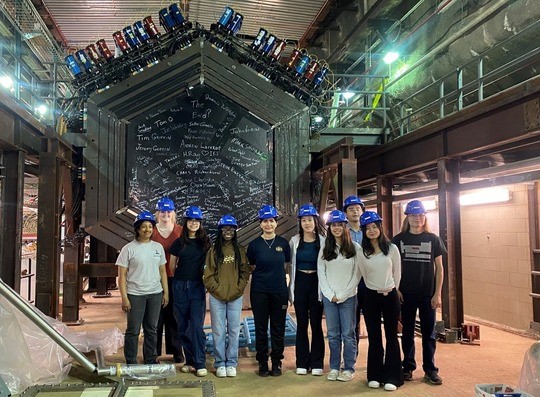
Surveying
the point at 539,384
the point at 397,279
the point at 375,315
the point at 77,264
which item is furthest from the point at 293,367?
the point at 77,264

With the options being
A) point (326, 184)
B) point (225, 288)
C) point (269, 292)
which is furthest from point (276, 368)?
point (326, 184)

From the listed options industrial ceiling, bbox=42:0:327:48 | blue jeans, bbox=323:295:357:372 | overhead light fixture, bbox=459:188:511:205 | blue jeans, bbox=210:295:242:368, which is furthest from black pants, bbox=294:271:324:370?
industrial ceiling, bbox=42:0:327:48

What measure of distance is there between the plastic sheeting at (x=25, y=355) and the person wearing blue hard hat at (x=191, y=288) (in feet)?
3.48

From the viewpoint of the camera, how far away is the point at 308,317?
170 inches

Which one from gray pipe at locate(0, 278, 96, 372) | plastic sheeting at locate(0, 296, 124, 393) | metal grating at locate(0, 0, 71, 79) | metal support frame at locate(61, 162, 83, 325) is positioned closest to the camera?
gray pipe at locate(0, 278, 96, 372)

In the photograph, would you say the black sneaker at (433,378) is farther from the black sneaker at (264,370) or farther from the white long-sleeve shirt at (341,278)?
the black sneaker at (264,370)

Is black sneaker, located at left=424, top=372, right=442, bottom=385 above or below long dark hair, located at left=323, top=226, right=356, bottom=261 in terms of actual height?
below

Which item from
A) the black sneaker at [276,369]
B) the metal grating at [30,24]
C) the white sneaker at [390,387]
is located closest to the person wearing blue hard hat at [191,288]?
the black sneaker at [276,369]

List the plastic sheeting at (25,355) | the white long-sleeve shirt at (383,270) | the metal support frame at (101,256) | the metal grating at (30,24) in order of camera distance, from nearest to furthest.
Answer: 1. the plastic sheeting at (25,355)
2. the white long-sleeve shirt at (383,270)
3. the metal grating at (30,24)
4. the metal support frame at (101,256)

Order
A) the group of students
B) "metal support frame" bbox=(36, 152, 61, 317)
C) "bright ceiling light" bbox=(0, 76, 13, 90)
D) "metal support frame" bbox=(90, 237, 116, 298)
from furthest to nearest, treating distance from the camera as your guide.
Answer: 1. "metal support frame" bbox=(90, 237, 116, 298)
2. "bright ceiling light" bbox=(0, 76, 13, 90)
3. "metal support frame" bbox=(36, 152, 61, 317)
4. the group of students

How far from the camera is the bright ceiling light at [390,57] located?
27.7ft

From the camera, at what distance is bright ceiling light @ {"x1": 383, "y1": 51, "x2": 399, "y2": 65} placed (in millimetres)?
8438

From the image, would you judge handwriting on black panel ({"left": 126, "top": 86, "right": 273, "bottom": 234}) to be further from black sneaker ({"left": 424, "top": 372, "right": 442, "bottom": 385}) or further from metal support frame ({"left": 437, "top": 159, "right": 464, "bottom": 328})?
black sneaker ({"left": 424, "top": 372, "right": 442, "bottom": 385})

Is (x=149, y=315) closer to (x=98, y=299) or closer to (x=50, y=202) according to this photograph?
(x=50, y=202)
